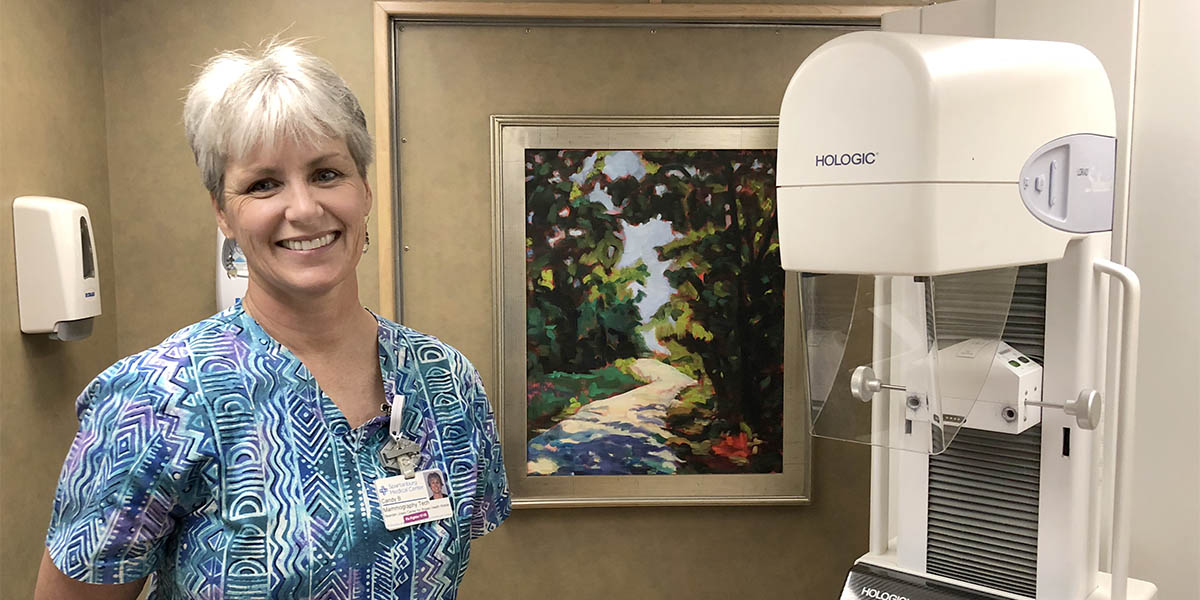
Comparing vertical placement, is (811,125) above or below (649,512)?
above

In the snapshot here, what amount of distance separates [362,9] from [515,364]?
1.12 meters

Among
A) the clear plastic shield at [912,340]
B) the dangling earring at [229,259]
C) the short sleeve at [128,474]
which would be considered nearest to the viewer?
the short sleeve at [128,474]

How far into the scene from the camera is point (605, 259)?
2605mm

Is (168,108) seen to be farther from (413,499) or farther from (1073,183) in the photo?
(1073,183)

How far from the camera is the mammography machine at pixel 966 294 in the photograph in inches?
43.6

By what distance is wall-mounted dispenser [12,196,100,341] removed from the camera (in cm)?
205

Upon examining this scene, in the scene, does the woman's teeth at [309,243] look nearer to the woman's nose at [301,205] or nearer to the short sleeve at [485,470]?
the woman's nose at [301,205]

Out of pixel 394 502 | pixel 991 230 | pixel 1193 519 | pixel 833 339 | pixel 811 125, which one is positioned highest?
pixel 811 125

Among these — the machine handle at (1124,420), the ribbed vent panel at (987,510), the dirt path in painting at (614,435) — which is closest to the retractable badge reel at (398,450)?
the ribbed vent panel at (987,510)

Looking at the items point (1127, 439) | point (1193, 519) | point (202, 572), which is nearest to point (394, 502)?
point (202, 572)

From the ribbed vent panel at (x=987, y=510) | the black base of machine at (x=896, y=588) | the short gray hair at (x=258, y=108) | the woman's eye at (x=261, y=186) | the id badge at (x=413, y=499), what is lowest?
the black base of machine at (x=896, y=588)

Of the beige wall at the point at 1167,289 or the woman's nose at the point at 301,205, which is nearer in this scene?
the woman's nose at the point at 301,205

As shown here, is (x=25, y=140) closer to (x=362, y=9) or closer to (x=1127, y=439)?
(x=362, y=9)

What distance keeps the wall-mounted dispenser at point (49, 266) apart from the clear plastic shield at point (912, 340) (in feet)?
5.75
